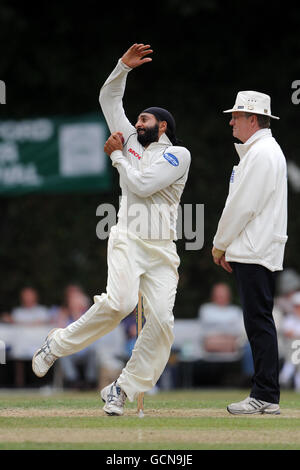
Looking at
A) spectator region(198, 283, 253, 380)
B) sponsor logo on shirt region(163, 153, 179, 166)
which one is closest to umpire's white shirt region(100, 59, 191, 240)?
sponsor logo on shirt region(163, 153, 179, 166)

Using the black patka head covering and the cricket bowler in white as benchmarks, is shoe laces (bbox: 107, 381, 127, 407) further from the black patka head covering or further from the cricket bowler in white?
the black patka head covering

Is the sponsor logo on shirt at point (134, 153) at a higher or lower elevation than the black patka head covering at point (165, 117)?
lower

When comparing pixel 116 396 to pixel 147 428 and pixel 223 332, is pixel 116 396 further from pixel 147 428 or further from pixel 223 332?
pixel 223 332

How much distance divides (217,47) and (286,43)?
1.22 metres

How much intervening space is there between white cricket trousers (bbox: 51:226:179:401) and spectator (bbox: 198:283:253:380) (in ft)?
26.1

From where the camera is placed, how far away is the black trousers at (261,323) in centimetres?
823

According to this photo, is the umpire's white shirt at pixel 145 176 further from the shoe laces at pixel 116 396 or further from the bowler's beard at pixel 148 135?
the shoe laces at pixel 116 396

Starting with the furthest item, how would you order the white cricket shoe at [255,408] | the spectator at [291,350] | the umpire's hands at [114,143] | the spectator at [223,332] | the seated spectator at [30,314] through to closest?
the seated spectator at [30,314]
the spectator at [223,332]
the spectator at [291,350]
the umpire's hands at [114,143]
the white cricket shoe at [255,408]

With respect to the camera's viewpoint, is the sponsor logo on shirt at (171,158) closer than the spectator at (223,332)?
Yes

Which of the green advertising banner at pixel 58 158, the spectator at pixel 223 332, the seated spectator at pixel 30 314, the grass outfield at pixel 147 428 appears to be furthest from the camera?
the green advertising banner at pixel 58 158

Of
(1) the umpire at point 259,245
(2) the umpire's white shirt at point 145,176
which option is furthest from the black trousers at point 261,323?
(2) the umpire's white shirt at point 145,176

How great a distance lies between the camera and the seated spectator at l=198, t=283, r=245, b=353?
16438 millimetres
